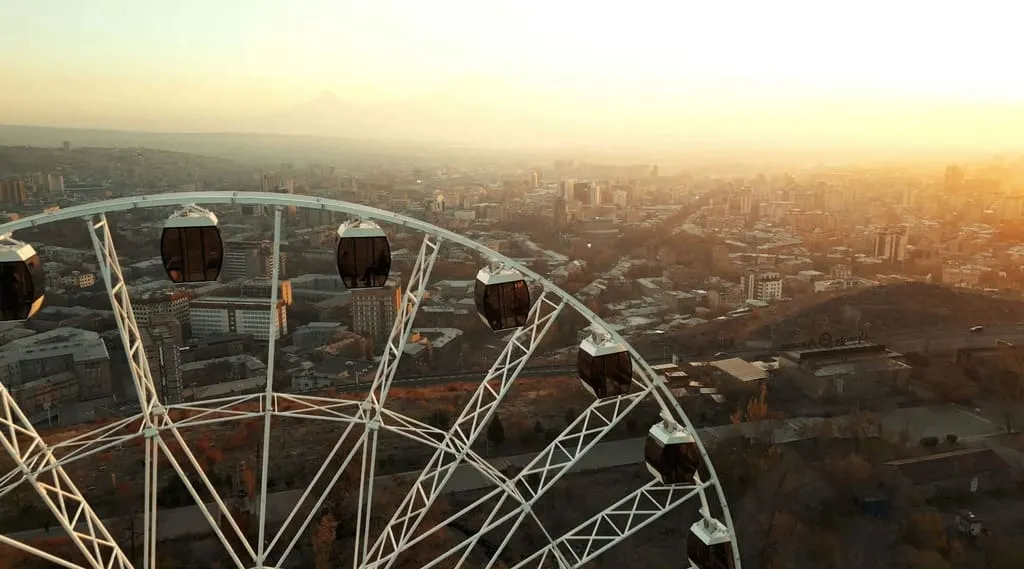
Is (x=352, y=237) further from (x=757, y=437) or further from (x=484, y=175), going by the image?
(x=484, y=175)

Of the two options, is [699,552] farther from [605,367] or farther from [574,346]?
[574,346]

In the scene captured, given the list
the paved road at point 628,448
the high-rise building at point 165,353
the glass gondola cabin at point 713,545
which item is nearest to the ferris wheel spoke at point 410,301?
the glass gondola cabin at point 713,545

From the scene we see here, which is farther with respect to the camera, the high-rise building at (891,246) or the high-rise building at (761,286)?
the high-rise building at (891,246)

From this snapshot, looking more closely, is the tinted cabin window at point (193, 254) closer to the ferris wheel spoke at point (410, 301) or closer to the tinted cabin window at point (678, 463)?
the ferris wheel spoke at point (410, 301)

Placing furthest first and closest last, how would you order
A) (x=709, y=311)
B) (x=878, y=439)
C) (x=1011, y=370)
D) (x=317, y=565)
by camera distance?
1. (x=709, y=311)
2. (x=1011, y=370)
3. (x=878, y=439)
4. (x=317, y=565)

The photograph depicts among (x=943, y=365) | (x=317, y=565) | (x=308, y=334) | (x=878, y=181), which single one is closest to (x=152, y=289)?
(x=308, y=334)

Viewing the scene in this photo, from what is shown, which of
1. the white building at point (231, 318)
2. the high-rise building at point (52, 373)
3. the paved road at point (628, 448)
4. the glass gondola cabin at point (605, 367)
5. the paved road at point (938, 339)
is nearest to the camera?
the glass gondola cabin at point (605, 367)
